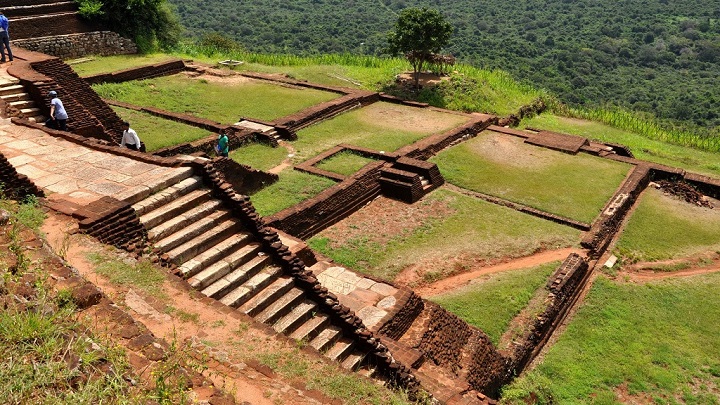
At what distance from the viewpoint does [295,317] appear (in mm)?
7105

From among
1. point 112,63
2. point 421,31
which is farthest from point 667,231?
point 112,63

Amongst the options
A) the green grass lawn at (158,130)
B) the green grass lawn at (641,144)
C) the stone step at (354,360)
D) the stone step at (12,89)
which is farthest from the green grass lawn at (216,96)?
the stone step at (354,360)

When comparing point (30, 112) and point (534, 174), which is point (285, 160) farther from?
point (534, 174)

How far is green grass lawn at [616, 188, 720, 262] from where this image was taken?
12.0 metres

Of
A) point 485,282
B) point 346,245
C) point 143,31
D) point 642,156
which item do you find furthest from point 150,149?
point 642,156

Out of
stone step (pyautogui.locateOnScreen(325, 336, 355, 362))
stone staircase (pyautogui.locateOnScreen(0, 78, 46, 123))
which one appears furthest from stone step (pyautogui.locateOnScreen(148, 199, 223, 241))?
stone staircase (pyautogui.locateOnScreen(0, 78, 46, 123))

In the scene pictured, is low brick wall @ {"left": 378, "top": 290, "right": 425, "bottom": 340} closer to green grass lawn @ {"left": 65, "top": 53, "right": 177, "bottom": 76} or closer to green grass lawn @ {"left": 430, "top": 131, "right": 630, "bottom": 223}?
green grass lawn @ {"left": 430, "top": 131, "right": 630, "bottom": 223}

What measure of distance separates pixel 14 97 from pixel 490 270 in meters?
10.2

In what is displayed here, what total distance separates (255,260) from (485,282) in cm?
454

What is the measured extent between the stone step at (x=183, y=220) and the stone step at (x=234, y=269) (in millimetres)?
663

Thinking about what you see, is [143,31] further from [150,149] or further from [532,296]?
[532,296]

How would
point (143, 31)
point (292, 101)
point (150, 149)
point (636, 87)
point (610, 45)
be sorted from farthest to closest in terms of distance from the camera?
point (610, 45) → point (636, 87) → point (143, 31) → point (292, 101) → point (150, 149)

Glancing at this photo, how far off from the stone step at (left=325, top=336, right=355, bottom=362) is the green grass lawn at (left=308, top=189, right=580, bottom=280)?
3165mm

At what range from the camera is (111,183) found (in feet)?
25.4
